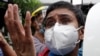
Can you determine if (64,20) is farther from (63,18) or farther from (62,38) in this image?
(62,38)

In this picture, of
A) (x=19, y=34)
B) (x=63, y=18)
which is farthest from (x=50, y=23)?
(x=19, y=34)

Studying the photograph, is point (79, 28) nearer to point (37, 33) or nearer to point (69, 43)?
point (69, 43)

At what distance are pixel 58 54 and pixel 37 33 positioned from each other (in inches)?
59.7

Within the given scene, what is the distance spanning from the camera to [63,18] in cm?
286

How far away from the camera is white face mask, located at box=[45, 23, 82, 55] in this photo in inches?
111

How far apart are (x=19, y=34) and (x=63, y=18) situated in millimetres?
498

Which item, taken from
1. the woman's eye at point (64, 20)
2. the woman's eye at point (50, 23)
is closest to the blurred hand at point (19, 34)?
the woman's eye at point (50, 23)

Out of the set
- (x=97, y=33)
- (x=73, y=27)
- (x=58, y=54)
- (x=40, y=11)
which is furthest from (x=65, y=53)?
(x=40, y=11)

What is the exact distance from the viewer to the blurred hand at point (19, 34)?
2.47 m

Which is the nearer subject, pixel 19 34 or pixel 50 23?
pixel 19 34

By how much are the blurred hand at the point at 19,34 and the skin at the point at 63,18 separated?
36 cm

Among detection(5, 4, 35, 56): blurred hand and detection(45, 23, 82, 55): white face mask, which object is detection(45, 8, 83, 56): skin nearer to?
detection(45, 23, 82, 55): white face mask

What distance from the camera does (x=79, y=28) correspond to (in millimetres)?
2916

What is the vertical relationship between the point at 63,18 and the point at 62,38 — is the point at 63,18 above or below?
above
